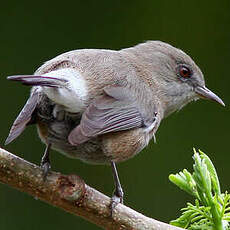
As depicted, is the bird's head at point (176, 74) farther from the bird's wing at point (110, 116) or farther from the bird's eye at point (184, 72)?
the bird's wing at point (110, 116)

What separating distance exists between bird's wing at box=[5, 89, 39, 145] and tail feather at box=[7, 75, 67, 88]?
0.15m

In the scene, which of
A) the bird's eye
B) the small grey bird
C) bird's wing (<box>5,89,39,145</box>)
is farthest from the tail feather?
the bird's eye

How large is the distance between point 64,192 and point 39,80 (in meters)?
0.52

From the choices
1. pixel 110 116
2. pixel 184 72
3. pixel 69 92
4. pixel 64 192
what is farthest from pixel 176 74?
pixel 64 192

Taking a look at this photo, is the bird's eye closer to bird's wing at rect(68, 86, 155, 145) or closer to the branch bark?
bird's wing at rect(68, 86, 155, 145)

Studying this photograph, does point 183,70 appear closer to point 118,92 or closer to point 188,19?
point 118,92

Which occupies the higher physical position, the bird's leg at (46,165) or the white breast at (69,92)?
the white breast at (69,92)

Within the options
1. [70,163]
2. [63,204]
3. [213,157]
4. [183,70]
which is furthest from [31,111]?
[213,157]

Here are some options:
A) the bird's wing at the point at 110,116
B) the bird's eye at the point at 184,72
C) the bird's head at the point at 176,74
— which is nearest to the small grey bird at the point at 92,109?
the bird's wing at the point at 110,116

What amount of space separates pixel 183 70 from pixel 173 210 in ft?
5.24

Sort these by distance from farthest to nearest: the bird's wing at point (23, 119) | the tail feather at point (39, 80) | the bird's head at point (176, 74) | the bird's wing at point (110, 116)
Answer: the bird's head at point (176, 74) < the bird's wing at point (110, 116) < the bird's wing at point (23, 119) < the tail feather at point (39, 80)

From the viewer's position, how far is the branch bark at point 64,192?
2.53m

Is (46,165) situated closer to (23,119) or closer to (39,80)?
(23,119)

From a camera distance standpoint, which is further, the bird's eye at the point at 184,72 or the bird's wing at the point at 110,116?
the bird's eye at the point at 184,72
